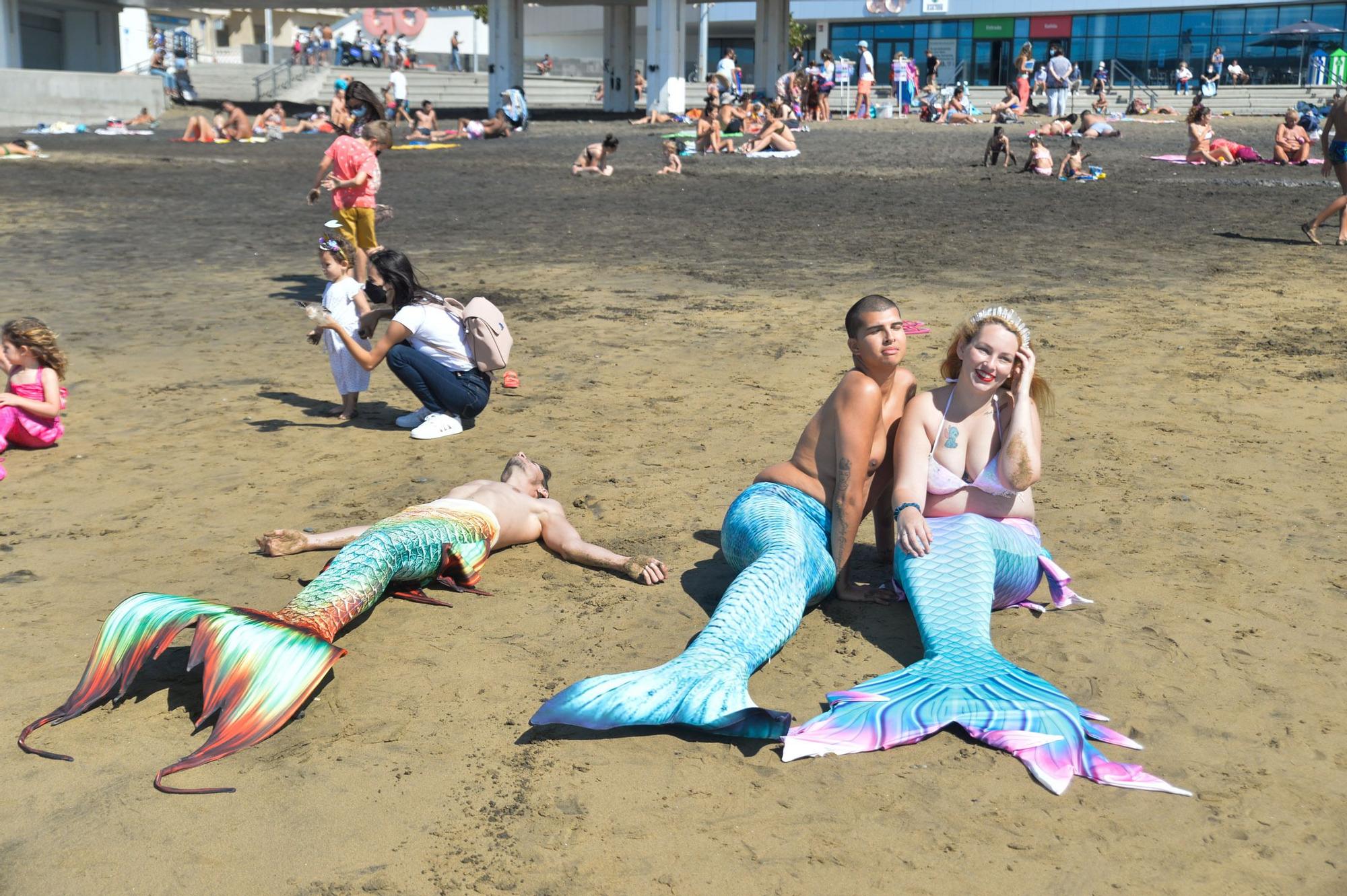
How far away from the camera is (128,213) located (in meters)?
15.6

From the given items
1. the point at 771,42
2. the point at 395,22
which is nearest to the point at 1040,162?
the point at 771,42

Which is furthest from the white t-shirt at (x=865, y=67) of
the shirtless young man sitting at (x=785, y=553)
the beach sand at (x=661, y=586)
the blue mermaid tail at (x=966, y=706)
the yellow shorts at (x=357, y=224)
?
the blue mermaid tail at (x=966, y=706)

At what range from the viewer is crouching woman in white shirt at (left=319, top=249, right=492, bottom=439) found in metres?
6.68

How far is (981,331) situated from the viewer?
14.4 feet

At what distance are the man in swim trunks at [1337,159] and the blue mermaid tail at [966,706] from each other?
10.3 metres

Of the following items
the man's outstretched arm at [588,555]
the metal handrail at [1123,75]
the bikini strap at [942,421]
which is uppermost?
the metal handrail at [1123,75]

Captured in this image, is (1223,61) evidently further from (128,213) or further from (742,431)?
(742,431)

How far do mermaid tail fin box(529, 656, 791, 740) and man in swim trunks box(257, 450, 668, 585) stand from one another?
47.8 inches

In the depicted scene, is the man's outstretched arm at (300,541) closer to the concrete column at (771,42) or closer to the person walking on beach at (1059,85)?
the person walking on beach at (1059,85)

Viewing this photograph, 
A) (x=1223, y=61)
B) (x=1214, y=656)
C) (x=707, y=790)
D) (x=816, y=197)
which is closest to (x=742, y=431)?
(x=1214, y=656)

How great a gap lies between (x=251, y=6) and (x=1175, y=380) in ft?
148

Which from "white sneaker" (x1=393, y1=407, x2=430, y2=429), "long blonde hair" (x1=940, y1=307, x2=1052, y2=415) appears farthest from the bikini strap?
"white sneaker" (x1=393, y1=407, x2=430, y2=429)

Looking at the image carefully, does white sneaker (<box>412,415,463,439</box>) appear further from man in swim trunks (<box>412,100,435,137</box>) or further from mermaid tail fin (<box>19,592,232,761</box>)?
man in swim trunks (<box>412,100,435,137</box>)

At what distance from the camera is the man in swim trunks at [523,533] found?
491cm
